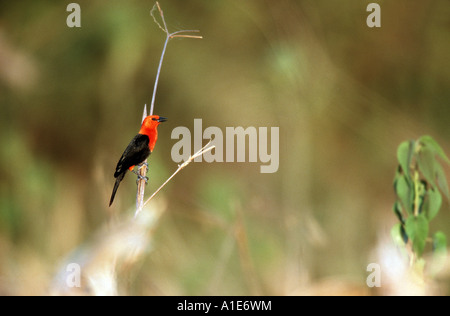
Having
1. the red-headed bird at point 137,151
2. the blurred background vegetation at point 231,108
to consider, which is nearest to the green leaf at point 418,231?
the red-headed bird at point 137,151

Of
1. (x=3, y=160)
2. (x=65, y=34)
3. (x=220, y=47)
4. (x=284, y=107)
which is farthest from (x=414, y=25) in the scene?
(x=3, y=160)

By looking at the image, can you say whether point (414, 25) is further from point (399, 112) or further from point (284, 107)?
point (284, 107)

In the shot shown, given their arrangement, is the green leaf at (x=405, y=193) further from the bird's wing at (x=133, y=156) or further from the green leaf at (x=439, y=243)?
the bird's wing at (x=133, y=156)

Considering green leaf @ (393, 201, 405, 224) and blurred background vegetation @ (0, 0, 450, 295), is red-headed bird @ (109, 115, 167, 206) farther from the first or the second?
blurred background vegetation @ (0, 0, 450, 295)

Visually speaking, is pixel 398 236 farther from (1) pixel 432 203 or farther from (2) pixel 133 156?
(2) pixel 133 156

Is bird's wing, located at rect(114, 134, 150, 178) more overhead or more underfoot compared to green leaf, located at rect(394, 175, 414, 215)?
more overhead

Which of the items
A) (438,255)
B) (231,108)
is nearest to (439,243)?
(438,255)

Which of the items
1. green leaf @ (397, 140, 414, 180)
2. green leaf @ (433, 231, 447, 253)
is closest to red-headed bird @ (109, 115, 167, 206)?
green leaf @ (397, 140, 414, 180)
